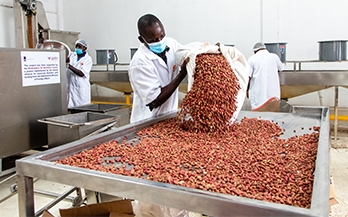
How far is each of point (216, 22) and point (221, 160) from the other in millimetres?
4387

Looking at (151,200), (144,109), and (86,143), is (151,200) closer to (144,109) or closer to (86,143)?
(86,143)

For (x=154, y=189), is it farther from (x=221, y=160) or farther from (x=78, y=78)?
(x=78, y=78)

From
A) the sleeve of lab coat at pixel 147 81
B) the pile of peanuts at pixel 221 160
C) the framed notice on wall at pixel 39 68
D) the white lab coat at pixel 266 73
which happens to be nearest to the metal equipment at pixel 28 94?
the framed notice on wall at pixel 39 68

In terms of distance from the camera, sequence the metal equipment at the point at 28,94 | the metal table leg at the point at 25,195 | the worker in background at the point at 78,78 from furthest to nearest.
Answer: the worker in background at the point at 78,78
the metal equipment at the point at 28,94
the metal table leg at the point at 25,195

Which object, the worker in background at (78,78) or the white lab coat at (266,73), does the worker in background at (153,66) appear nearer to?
the white lab coat at (266,73)

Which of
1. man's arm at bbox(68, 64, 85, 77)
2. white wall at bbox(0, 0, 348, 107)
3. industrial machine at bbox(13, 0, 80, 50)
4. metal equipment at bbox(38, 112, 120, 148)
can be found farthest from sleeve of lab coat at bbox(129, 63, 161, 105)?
white wall at bbox(0, 0, 348, 107)

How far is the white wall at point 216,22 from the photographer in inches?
181

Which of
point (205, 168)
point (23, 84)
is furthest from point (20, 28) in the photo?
point (205, 168)

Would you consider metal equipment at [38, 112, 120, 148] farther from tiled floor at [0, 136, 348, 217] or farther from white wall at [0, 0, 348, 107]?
white wall at [0, 0, 348, 107]

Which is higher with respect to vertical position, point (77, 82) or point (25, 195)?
point (77, 82)

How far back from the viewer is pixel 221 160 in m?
1.20

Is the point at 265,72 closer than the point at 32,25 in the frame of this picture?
Yes

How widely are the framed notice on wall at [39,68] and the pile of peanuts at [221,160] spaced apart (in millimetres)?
1245

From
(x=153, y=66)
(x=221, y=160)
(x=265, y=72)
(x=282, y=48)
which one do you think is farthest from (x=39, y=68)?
(x=282, y=48)
